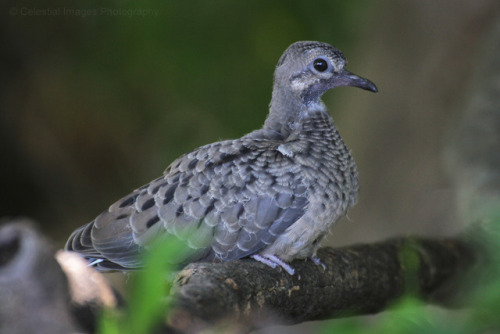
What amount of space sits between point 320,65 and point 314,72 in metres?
0.04

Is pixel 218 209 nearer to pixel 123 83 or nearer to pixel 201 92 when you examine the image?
pixel 201 92

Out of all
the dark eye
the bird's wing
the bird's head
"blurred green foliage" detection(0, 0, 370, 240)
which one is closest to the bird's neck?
the bird's head

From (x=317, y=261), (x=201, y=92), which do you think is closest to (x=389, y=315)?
(x=317, y=261)

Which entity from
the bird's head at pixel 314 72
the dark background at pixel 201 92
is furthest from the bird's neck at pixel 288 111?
the dark background at pixel 201 92

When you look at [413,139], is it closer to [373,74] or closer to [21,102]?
[373,74]

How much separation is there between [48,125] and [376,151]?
2965 millimetres

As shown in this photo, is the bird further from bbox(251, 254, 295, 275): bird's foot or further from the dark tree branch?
the dark tree branch

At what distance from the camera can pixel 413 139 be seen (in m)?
4.92

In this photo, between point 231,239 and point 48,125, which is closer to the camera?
point 231,239

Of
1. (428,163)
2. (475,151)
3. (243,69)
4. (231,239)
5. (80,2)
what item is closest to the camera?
Result: (231,239)

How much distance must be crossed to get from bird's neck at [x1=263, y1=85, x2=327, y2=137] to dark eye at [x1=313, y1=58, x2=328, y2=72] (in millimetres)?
149

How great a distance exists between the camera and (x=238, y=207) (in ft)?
8.36

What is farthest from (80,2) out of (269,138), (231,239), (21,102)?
(231,239)

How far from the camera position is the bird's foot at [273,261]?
2482 millimetres
